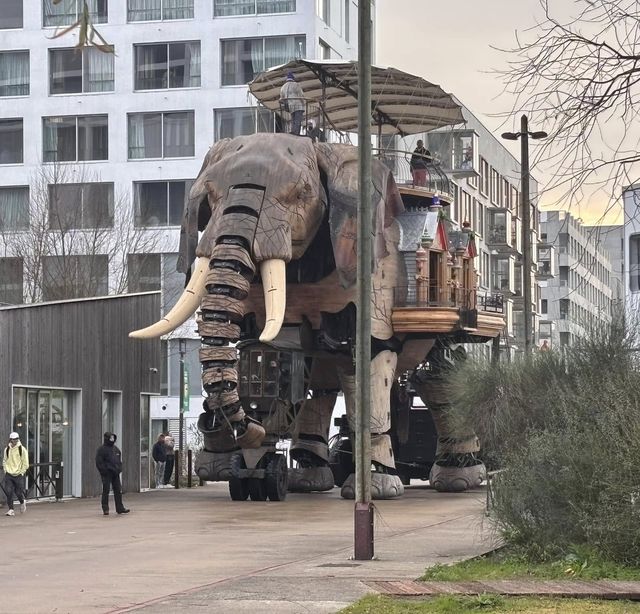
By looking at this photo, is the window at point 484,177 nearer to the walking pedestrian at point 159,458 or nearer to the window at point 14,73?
the window at point 14,73

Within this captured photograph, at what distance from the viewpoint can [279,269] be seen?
1010 inches

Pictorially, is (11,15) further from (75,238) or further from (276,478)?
(276,478)

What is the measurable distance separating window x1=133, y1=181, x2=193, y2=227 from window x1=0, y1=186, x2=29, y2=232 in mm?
4443

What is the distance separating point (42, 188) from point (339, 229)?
31548mm

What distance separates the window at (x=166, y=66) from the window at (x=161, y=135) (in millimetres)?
1188

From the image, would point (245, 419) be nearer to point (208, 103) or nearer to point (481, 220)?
point (208, 103)

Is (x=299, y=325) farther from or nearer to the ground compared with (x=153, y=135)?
nearer to the ground

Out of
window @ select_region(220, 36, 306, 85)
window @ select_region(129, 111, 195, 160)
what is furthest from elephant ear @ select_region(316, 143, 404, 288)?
window @ select_region(129, 111, 195, 160)

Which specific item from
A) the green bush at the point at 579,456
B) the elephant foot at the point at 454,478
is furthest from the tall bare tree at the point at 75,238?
the green bush at the point at 579,456

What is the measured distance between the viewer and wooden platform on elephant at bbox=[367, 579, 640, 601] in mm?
12922

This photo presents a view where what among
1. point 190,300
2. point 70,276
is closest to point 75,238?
point 70,276

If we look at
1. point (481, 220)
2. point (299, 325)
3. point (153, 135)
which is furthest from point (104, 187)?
A: point (299, 325)

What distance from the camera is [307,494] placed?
31.3 metres

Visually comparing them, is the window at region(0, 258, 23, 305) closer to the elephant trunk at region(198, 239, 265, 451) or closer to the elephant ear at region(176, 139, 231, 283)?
the elephant ear at region(176, 139, 231, 283)
